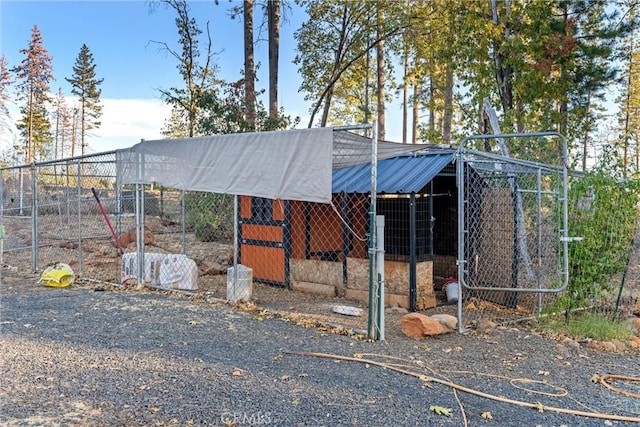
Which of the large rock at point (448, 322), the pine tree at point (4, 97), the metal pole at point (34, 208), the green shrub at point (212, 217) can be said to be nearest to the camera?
the large rock at point (448, 322)

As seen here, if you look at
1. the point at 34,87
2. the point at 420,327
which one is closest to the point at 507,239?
the point at 420,327

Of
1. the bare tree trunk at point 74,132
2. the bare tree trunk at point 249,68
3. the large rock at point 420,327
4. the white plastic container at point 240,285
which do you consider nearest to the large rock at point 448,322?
the large rock at point 420,327

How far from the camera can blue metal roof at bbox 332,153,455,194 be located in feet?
23.5

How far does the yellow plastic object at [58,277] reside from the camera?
8297 mm

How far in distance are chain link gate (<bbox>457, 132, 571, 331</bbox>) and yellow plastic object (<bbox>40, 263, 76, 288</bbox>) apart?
20.9ft

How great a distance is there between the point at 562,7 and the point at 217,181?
11326mm

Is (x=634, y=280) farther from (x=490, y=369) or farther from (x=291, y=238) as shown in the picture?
(x=291, y=238)

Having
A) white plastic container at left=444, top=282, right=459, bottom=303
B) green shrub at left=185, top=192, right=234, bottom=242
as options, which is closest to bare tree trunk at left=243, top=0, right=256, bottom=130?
green shrub at left=185, top=192, right=234, bottom=242

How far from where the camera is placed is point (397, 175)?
300 inches

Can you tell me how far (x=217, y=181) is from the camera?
6934 millimetres

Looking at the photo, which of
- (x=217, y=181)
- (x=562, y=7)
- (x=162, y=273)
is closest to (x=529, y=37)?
(x=562, y=7)

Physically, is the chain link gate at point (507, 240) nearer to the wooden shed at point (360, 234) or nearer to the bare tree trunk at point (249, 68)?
the wooden shed at point (360, 234)

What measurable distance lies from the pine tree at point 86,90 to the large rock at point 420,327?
47.1 meters

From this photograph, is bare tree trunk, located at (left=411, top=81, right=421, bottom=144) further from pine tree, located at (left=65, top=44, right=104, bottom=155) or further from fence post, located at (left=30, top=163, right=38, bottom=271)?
pine tree, located at (left=65, top=44, right=104, bottom=155)
